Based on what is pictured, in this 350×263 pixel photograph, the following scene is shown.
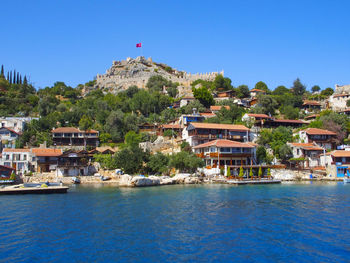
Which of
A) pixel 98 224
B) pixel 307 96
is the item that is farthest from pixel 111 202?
pixel 307 96

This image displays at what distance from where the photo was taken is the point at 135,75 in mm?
102562

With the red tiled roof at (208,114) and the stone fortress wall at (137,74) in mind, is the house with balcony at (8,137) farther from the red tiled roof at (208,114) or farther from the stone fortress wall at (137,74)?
the stone fortress wall at (137,74)

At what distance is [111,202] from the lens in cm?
2580

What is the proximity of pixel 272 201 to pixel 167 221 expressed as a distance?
10758mm

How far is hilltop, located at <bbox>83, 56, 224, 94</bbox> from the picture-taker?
96812mm

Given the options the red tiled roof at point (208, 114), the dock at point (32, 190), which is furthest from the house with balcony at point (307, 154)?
the dock at point (32, 190)

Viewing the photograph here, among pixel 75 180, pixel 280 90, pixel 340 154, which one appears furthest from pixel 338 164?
pixel 280 90

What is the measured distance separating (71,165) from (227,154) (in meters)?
23.4

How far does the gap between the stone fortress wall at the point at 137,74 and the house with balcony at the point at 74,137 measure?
40.6 meters

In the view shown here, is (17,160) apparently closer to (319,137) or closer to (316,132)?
(316,132)

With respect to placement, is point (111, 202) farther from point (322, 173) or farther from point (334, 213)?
point (322, 173)

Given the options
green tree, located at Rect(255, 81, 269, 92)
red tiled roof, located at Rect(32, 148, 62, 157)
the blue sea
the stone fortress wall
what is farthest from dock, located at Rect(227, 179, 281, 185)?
the stone fortress wall

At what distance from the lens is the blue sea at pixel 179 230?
1335 cm

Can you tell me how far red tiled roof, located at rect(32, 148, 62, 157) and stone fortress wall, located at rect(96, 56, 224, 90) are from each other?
157 ft
